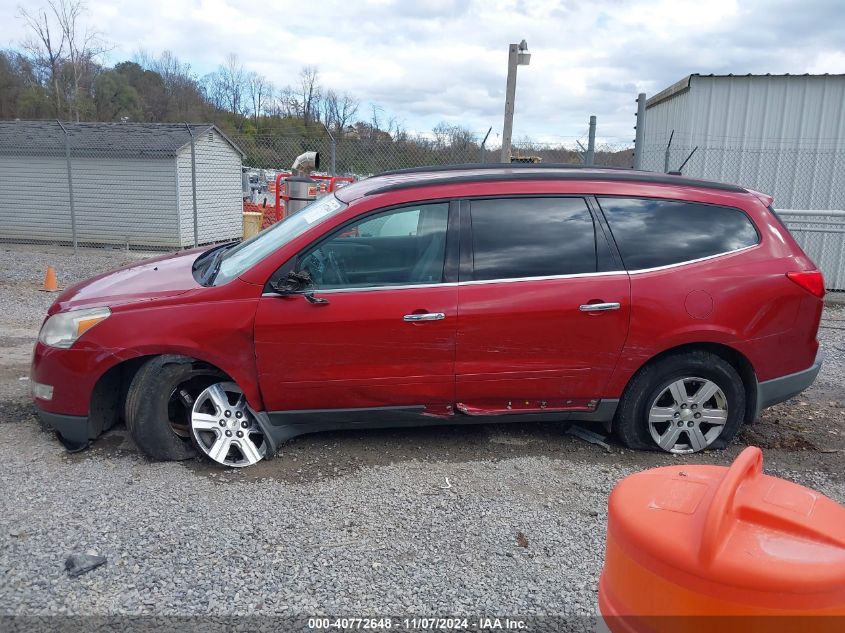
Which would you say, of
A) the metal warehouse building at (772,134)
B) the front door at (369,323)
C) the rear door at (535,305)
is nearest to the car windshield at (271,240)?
the front door at (369,323)

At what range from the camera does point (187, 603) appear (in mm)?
2877

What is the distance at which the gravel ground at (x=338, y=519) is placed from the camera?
116 inches

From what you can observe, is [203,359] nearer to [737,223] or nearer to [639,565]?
[639,565]

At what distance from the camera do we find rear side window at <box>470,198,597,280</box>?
4148mm

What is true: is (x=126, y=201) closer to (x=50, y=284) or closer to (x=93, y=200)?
(x=93, y=200)

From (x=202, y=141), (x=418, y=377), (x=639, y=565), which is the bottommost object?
(x=418, y=377)

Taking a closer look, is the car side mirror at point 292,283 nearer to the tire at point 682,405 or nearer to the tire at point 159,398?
the tire at point 159,398

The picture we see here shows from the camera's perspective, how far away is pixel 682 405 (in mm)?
4410

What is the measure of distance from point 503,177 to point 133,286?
2402mm

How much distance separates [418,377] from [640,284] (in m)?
1.46

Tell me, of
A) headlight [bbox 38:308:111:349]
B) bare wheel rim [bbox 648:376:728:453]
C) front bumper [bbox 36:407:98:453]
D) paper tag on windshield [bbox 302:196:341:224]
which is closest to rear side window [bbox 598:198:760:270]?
bare wheel rim [bbox 648:376:728:453]

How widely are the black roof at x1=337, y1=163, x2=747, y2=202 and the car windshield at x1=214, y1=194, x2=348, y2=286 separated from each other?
143 millimetres

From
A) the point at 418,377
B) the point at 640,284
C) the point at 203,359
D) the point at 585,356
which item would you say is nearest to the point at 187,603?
the point at 203,359

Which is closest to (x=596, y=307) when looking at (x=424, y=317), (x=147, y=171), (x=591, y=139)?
(x=424, y=317)
